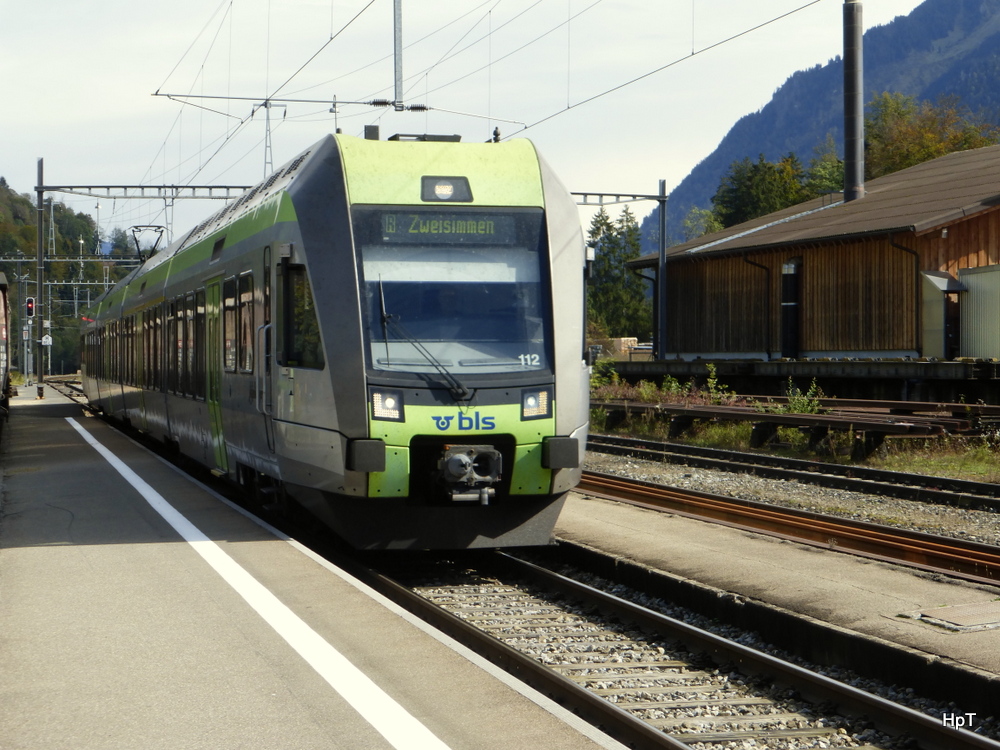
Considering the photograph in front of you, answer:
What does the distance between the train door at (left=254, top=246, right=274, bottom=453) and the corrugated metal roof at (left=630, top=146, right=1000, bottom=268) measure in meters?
22.2

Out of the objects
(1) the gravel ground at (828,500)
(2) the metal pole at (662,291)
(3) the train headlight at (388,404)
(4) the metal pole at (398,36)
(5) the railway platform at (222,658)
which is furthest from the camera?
(2) the metal pole at (662,291)

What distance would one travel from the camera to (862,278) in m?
31.4

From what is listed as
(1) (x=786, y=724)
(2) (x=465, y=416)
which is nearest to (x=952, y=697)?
(1) (x=786, y=724)

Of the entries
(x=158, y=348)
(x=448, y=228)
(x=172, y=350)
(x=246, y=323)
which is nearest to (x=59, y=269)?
(x=158, y=348)

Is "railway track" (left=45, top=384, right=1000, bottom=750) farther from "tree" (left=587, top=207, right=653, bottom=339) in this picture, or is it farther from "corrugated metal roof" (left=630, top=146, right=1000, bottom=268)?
"tree" (left=587, top=207, right=653, bottom=339)

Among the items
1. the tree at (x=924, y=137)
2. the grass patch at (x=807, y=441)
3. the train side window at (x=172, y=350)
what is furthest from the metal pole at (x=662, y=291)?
the tree at (x=924, y=137)

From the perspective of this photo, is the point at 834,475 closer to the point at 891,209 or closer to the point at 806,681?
the point at 806,681

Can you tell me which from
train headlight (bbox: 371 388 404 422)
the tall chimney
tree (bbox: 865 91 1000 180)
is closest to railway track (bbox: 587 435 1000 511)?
train headlight (bbox: 371 388 404 422)

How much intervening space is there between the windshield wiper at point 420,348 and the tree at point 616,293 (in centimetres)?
10186

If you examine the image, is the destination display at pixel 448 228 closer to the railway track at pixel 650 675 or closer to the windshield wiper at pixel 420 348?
the windshield wiper at pixel 420 348

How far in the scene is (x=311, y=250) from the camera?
9172 millimetres

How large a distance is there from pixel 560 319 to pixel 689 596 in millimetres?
2360

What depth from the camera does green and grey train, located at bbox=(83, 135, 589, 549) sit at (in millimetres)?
8766

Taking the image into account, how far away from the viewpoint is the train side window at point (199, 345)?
13.9 m
